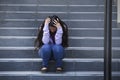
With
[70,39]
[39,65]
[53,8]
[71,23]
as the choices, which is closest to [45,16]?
[53,8]

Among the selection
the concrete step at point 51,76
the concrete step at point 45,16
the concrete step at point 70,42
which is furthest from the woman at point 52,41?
the concrete step at point 45,16

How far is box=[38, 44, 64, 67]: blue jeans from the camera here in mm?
6495

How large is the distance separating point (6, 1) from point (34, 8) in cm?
78

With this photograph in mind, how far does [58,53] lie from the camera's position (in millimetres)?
6496

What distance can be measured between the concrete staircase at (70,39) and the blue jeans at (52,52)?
21cm

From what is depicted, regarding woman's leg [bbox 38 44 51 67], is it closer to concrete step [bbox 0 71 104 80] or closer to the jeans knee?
the jeans knee

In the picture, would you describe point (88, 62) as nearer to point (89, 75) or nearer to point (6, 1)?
point (89, 75)

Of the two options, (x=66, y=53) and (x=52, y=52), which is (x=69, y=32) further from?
(x=52, y=52)

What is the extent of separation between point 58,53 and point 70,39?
911mm

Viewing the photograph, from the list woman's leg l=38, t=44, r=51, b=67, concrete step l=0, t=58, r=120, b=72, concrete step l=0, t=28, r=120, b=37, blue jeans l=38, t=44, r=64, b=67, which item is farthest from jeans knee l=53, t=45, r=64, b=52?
concrete step l=0, t=28, r=120, b=37

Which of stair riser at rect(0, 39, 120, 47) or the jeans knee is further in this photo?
stair riser at rect(0, 39, 120, 47)

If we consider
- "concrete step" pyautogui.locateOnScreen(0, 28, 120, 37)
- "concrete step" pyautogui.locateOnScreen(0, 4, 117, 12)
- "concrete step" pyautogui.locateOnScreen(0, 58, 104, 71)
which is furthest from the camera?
"concrete step" pyautogui.locateOnScreen(0, 4, 117, 12)

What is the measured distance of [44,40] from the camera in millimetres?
6629

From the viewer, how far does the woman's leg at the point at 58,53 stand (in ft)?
21.3
